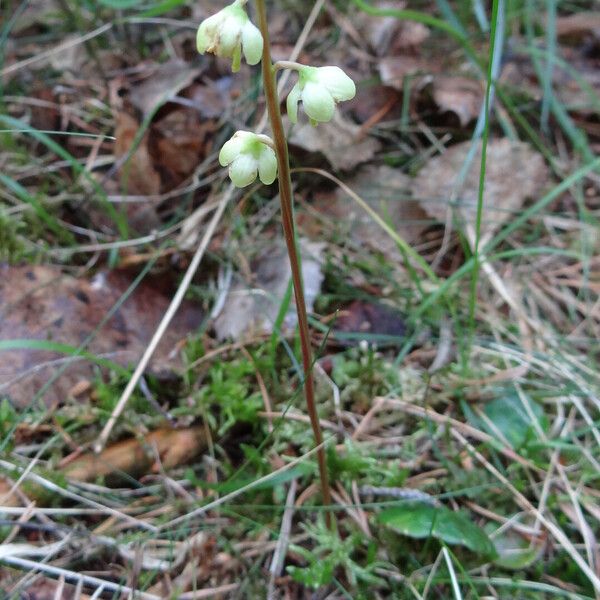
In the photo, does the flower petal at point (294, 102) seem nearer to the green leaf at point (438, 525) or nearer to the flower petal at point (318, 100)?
the flower petal at point (318, 100)

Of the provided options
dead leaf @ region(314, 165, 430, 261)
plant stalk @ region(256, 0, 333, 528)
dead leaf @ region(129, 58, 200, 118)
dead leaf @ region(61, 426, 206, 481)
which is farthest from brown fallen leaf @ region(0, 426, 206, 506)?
dead leaf @ region(129, 58, 200, 118)

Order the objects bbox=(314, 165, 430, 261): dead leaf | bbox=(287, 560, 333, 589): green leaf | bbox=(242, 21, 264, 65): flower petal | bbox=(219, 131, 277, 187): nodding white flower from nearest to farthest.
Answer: bbox=(242, 21, 264, 65): flower petal → bbox=(219, 131, 277, 187): nodding white flower → bbox=(287, 560, 333, 589): green leaf → bbox=(314, 165, 430, 261): dead leaf

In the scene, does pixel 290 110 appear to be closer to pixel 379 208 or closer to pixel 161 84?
pixel 379 208

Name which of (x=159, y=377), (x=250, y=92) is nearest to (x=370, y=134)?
(x=250, y=92)

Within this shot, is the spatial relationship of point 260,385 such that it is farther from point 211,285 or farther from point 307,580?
point 307,580

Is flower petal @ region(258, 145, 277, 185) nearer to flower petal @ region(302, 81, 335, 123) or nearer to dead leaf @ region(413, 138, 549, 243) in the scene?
flower petal @ region(302, 81, 335, 123)

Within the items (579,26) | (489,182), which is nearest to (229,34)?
(489,182)

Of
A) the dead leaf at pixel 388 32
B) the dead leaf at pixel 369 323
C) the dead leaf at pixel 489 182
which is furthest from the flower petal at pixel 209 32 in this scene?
the dead leaf at pixel 388 32
